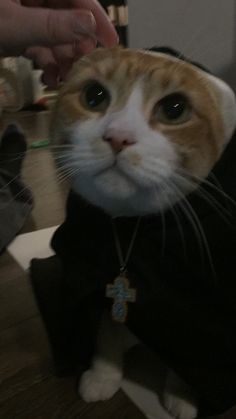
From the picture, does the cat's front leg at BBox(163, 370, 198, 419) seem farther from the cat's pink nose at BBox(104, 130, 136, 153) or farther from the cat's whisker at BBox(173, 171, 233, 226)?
the cat's pink nose at BBox(104, 130, 136, 153)

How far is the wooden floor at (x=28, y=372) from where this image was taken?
2.16ft

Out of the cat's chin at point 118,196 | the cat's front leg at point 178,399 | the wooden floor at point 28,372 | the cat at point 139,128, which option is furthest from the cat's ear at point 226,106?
the cat's front leg at point 178,399

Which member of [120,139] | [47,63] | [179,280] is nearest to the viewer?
[120,139]

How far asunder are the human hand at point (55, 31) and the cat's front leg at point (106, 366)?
0.35m

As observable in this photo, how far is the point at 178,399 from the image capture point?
0.65 m

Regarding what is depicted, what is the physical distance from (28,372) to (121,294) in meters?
0.22

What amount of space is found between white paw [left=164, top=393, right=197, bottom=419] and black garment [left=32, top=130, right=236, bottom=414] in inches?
0.8

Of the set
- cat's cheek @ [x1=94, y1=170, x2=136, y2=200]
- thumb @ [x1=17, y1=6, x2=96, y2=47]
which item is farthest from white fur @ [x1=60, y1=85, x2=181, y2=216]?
thumb @ [x1=17, y1=6, x2=96, y2=47]

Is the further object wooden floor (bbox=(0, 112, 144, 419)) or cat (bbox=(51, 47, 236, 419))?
wooden floor (bbox=(0, 112, 144, 419))

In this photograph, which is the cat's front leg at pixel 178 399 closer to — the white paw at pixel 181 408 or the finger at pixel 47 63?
the white paw at pixel 181 408

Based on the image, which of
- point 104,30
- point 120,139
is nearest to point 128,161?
point 120,139

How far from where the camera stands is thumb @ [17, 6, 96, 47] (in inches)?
22.0

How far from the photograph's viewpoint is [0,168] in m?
1.19

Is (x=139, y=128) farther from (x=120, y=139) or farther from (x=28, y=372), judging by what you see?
(x=28, y=372)
